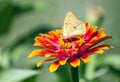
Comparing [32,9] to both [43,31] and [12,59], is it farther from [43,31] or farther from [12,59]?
[12,59]

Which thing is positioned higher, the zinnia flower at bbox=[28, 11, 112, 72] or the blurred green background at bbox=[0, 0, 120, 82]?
the blurred green background at bbox=[0, 0, 120, 82]

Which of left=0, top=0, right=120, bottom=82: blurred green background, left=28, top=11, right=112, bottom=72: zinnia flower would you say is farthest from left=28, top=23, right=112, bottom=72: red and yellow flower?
left=0, top=0, right=120, bottom=82: blurred green background

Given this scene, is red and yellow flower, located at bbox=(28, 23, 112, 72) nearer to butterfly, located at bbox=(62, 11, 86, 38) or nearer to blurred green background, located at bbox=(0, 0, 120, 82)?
butterfly, located at bbox=(62, 11, 86, 38)

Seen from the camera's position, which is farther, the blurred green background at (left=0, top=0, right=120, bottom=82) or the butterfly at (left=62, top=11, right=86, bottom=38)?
the blurred green background at (left=0, top=0, right=120, bottom=82)

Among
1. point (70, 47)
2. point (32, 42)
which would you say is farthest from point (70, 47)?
point (32, 42)

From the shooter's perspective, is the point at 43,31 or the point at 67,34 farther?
the point at 43,31

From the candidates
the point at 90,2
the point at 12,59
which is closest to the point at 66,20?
the point at 12,59

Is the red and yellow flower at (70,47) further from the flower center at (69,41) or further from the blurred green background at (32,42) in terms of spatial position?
the blurred green background at (32,42)
